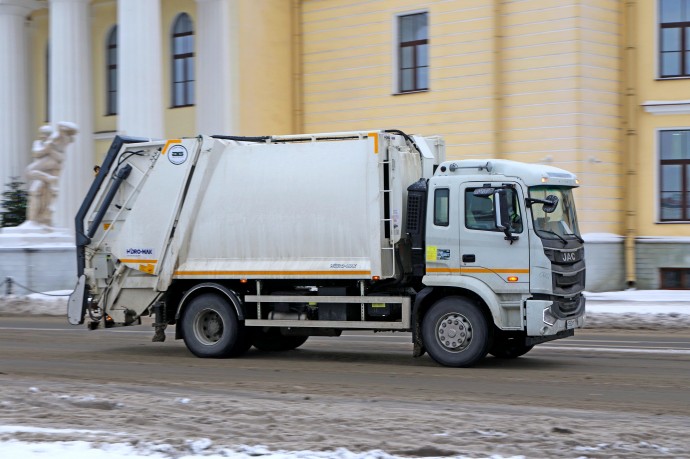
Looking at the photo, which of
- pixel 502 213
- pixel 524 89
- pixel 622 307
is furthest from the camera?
pixel 524 89

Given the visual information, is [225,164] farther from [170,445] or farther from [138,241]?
[170,445]

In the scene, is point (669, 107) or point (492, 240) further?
point (669, 107)

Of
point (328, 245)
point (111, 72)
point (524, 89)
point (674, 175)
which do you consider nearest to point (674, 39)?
point (674, 175)

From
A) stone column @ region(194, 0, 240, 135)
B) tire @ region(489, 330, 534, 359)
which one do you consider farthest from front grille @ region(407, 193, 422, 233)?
stone column @ region(194, 0, 240, 135)

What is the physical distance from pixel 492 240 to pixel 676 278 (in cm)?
1541

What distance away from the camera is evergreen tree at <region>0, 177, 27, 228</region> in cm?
3312

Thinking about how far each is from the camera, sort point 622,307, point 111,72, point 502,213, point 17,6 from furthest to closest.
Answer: point 111,72 → point 17,6 → point 622,307 → point 502,213

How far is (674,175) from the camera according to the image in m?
27.9

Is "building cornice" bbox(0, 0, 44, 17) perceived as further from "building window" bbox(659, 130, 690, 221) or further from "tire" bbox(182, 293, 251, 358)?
"tire" bbox(182, 293, 251, 358)

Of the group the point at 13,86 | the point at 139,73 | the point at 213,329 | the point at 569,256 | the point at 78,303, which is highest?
the point at 13,86

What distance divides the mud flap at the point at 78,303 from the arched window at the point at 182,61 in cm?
1928

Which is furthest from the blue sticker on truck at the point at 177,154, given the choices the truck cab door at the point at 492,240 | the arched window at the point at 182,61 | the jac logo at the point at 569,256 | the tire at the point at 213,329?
the arched window at the point at 182,61

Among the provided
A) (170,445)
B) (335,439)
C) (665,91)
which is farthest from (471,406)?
(665,91)

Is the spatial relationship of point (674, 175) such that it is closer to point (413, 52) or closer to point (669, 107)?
point (669, 107)
